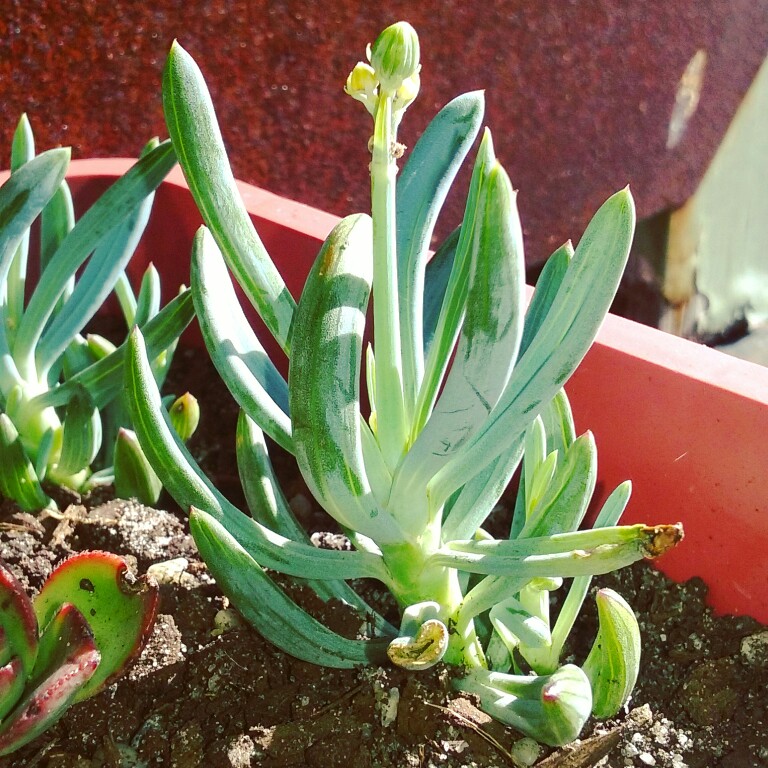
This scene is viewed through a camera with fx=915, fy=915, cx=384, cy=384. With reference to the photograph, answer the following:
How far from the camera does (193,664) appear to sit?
27.0 inches

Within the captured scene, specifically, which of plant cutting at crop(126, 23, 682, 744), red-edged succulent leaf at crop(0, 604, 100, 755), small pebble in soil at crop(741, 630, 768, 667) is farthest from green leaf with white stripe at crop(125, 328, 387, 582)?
small pebble in soil at crop(741, 630, 768, 667)

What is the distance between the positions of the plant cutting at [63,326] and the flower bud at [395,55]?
0.37m

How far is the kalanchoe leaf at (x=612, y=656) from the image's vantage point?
0.57 metres

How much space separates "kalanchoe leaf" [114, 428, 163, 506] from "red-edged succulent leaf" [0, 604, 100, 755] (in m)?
0.22

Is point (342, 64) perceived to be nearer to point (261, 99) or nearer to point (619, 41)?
point (261, 99)

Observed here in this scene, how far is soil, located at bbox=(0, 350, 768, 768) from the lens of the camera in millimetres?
625

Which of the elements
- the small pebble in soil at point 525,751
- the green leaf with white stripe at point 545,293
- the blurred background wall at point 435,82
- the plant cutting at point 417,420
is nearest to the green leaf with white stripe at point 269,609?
the plant cutting at point 417,420

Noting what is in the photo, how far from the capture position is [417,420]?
2.00ft

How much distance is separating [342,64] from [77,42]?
0.39 metres

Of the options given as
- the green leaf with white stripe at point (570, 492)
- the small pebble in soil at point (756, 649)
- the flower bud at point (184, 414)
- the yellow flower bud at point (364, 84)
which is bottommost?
the small pebble in soil at point (756, 649)

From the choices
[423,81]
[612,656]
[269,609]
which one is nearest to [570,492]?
[612,656]

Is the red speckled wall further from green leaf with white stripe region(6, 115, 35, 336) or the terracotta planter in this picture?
the terracotta planter

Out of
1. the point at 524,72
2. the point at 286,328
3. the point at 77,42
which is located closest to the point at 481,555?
the point at 286,328

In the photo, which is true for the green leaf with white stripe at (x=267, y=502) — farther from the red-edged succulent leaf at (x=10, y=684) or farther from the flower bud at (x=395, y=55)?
the flower bud at (x=395, y=55)
